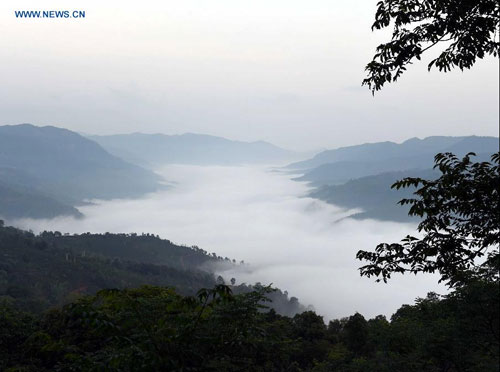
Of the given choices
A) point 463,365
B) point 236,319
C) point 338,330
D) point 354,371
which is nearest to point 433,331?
point 463,365

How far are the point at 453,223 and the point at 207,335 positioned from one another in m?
6.02

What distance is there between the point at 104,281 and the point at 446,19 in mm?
162622

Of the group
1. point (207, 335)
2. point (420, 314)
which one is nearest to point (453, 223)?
point (207, 335)

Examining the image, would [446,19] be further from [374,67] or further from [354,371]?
[354,371]

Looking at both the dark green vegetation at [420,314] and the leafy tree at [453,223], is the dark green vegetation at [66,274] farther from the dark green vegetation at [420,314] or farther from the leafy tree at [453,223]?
the leafy tree at [453,223]

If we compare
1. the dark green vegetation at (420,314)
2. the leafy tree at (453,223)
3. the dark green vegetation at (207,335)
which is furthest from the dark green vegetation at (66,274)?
the leafy tree at (453,223)

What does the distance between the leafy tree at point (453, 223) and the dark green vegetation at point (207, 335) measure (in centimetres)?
166

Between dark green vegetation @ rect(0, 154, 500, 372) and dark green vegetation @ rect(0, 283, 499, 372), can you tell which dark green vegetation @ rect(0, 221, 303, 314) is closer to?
dark green vegetation @ rect(0, 283, 499, 372)

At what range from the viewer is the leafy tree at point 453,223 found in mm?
8234

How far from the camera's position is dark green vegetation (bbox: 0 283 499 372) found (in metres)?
8.46

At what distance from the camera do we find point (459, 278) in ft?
35.6

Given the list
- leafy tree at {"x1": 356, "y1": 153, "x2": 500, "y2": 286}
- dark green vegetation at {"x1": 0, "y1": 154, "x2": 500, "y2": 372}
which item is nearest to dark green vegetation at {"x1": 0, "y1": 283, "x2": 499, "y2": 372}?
dark green vegetation at {"x1": 0, "y1": 154, "x2": 500, "y2": 372}

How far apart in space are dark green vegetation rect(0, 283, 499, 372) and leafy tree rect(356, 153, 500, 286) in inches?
65.5

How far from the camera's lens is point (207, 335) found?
10.6 m
